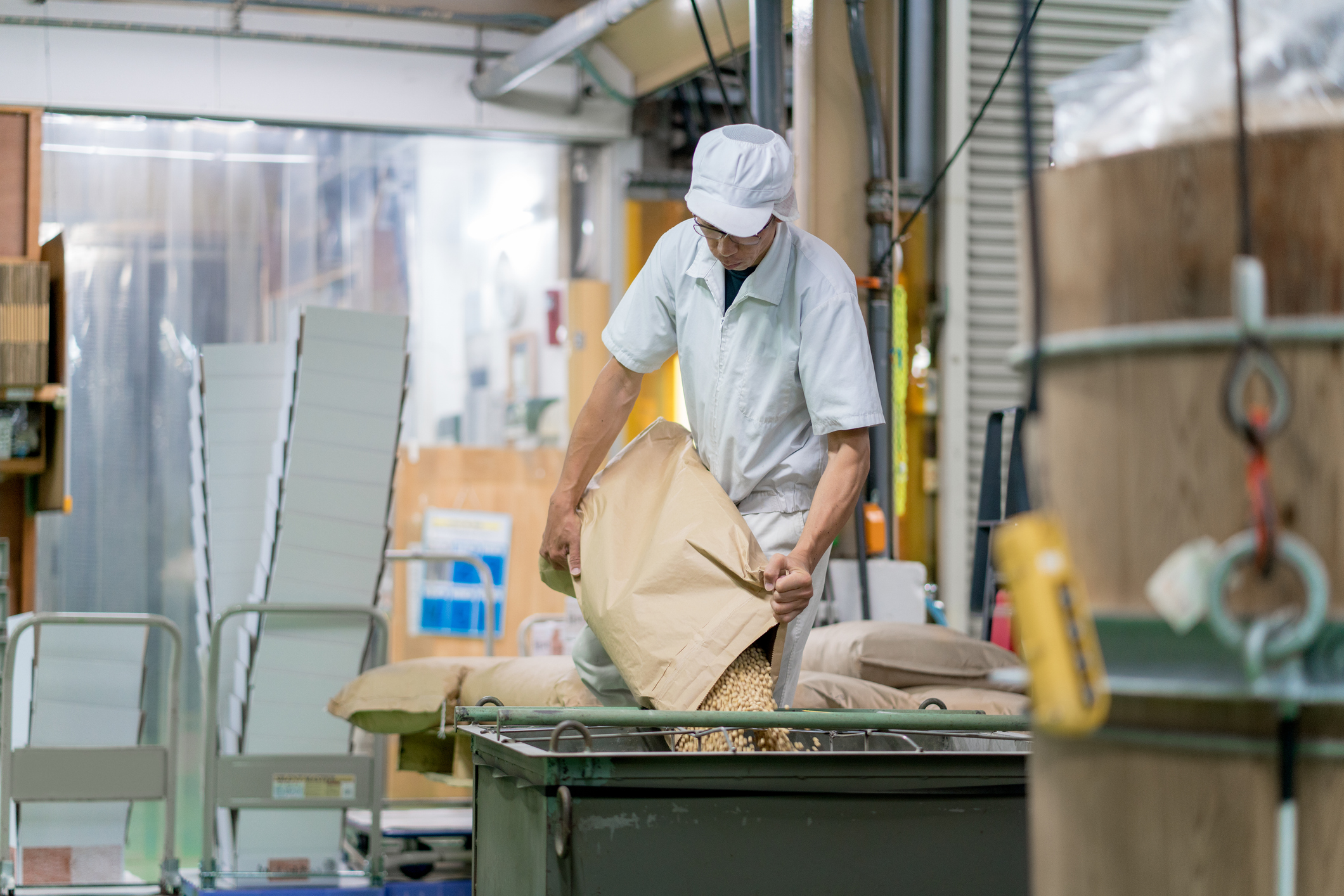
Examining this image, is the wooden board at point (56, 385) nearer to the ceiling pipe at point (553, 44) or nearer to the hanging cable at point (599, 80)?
the ceiling pipe at point (553, 44)

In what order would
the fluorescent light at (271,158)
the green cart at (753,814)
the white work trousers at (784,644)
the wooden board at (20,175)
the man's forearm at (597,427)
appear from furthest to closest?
the fluorescent light at (271,158) < the wooden board at (20,175) < the man's forearm at (597,427) < the white work trousers at (784,644) < the green cart at (753,814)

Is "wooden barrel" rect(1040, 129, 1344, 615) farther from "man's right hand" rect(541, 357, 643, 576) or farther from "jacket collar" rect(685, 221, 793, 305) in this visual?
"man's right hand" rect(541, 357, 643, 576)

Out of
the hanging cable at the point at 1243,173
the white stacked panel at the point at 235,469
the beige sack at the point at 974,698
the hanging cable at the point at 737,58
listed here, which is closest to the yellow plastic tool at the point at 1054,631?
the hanging cable at the point at 1243,173

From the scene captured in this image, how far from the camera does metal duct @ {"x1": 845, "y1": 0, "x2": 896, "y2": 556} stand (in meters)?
4.73

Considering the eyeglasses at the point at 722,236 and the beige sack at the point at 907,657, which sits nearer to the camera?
the eyeglasses at the point at 722,236

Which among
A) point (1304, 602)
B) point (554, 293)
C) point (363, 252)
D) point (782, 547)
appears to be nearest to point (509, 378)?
point (554, 293)

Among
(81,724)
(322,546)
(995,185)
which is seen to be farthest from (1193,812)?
(995,185)

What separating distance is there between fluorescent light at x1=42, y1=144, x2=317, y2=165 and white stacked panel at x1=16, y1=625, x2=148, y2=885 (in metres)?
2.37

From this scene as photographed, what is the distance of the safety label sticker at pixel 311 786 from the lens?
427cm

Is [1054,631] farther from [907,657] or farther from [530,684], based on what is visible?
[907,657]

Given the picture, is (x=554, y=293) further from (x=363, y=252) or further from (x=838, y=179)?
(x=838, y=179)

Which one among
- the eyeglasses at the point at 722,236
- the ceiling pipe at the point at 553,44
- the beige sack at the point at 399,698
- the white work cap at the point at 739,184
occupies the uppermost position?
the ceiling pipe at the point at 553,44

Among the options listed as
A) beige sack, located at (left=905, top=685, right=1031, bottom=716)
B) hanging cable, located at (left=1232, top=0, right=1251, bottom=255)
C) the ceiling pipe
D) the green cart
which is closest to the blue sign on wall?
the ceiling pipe

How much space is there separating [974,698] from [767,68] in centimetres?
220
